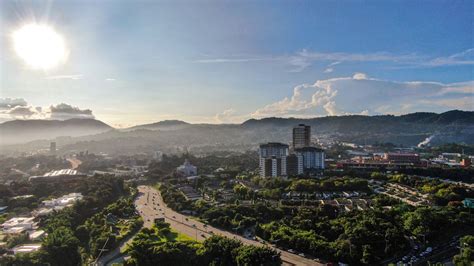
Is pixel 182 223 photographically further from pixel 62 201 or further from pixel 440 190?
pixel 440 190

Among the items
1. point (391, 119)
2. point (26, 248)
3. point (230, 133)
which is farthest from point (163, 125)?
point (26, 248)

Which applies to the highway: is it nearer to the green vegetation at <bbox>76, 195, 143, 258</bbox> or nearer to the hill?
the green vegetation at <bbox>76, 195, 143, 258</bbox>

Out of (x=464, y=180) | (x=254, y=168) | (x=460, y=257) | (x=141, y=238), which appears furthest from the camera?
(x=254, y=168)

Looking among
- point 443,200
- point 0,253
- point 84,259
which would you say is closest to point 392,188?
point 443,200

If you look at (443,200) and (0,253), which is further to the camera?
(443,200)

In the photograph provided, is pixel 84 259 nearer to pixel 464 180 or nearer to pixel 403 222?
pixel 403 222

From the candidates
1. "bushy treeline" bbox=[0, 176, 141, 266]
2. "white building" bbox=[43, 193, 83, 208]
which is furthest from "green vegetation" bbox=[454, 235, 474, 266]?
"white building" bbox=[43, 193, 83, 208]

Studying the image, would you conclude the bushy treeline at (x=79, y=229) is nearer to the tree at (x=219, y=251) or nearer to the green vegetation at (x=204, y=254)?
the green vegetation at (x=204, y=254)
